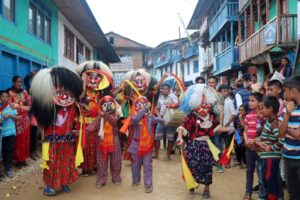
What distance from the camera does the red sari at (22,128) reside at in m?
6.37

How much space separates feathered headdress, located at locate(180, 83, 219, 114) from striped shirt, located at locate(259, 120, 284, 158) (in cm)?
105

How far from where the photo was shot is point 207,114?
4984 mm

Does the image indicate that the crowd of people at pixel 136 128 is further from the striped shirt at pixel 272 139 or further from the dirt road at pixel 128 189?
the dirt road at pixel 128 189

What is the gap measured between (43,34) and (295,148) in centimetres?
899

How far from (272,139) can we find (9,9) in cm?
648

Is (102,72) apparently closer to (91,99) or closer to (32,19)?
(91,99)

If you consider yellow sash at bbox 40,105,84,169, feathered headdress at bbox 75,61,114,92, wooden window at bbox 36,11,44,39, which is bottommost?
yellow sash at bbox 40,105,84,169

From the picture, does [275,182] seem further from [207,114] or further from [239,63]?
[239,63]

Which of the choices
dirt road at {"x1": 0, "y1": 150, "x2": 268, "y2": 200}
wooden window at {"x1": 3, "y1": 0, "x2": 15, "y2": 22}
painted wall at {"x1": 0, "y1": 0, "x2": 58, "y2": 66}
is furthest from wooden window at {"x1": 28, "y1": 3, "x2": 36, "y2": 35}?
dirt road at {"x1": 0, "y1": 150, "x2": 268, "y2": 200}

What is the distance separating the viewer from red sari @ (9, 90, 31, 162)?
6.37 metres

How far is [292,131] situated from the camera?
11.5 ft

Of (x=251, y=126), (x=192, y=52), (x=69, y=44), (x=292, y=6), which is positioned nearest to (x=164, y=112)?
(x=251, y=126)

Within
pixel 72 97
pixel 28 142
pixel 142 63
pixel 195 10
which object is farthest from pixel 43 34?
pixel 142 63

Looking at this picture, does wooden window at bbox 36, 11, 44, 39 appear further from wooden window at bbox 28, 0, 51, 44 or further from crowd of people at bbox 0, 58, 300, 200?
crowd of people at bbox 0, 58, 300, 200
